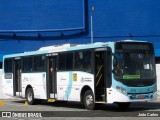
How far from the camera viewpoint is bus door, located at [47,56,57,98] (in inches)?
883

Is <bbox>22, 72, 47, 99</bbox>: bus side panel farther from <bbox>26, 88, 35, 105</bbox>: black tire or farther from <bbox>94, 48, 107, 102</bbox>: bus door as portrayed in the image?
<bbox>94, 48, 107, 102</bbox>: bus door

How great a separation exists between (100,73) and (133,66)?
5.04ft

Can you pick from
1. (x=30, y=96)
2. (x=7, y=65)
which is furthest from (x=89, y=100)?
(x=7, y=65)

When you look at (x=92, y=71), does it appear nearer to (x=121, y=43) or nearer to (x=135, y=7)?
(x=121, y=43)

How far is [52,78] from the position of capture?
2262 centimetres

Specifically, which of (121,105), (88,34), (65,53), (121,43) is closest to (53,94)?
(65,53)

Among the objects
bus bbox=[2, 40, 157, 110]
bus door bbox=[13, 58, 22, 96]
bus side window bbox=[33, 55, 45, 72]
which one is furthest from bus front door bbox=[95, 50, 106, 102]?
bus door bbox=[13, 58, 22, 96]

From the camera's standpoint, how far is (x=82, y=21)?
40125mm

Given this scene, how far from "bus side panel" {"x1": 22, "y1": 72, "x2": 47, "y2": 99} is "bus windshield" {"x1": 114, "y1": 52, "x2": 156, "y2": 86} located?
6079 mm

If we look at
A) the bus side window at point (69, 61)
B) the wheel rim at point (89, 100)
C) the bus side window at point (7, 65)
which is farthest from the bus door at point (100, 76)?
the bus side window at point (7, 65)

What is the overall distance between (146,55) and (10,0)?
23817 millimetres

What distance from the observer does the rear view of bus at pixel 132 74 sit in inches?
716

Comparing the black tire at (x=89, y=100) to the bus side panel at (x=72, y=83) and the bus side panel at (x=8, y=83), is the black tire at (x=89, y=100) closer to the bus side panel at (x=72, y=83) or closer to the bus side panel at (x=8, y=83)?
the bus side panel at (x=72, y=83)

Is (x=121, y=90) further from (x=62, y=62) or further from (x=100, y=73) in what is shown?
(x=62, y=62)
